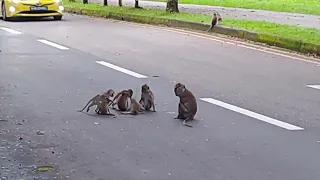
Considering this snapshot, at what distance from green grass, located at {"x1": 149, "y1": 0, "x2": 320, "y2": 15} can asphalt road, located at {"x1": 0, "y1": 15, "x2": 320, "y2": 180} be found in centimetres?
1153

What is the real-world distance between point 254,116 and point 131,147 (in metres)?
1.80

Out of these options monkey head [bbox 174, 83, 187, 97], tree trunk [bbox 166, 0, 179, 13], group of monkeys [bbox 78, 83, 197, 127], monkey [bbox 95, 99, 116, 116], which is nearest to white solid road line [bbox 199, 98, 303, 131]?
group of monkeys [bbox 78, 83, 197, 127]

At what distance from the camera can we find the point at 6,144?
621 cm

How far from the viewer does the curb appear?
1341 cm

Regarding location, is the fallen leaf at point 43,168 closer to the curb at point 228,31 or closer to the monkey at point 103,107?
the monkey at point 103,107

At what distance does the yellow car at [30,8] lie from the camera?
2028 cm

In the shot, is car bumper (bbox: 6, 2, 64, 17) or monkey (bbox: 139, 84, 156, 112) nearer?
monkey (bbox: 139, 84, 156, 112)

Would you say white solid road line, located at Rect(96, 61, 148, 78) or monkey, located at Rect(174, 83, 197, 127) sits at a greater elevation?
monkey, located at Rect(174, 83, 197, 127)

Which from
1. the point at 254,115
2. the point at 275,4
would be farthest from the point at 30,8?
the point at 254,115

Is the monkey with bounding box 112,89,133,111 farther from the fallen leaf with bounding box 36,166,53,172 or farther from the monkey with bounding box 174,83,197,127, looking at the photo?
the fallen leaf with bounding box 36,166,53,172

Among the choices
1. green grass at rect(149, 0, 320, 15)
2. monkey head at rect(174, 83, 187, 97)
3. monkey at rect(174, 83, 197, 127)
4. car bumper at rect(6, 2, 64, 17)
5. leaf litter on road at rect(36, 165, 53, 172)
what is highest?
monkey head at rect(174, 83, 187, 97)

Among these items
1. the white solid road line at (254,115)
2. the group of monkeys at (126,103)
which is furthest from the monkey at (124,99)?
the white solid road line at (254,115)

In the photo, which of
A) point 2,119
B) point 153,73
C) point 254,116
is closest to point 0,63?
point 153,73

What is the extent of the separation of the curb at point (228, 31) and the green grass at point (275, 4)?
241 inches
